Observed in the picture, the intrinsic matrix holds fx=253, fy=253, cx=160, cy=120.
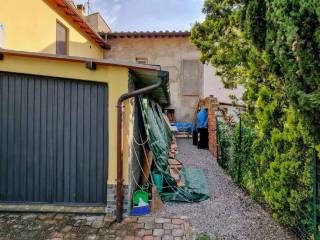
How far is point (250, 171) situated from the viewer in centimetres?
630

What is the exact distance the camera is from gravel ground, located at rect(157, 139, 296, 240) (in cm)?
462

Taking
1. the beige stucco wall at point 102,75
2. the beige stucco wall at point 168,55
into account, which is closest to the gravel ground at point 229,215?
the beige stucco wall at point 102,75

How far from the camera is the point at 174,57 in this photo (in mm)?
17188

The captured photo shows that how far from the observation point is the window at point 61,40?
35.4 ft

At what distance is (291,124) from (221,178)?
4651 mm

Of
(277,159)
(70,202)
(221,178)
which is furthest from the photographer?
(221,178)

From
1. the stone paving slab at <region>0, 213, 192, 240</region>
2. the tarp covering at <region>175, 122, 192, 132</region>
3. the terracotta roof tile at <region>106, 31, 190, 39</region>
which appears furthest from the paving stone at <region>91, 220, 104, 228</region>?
the terracotta roof tile at <region>106, 31, 190, 39</region>

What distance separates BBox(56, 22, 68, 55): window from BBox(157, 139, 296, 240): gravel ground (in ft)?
27.3

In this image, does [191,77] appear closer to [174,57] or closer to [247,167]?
[174,57]

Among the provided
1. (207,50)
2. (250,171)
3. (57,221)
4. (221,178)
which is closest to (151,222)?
(57,221)

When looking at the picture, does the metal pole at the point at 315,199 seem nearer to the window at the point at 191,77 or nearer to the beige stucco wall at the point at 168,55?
the beige stucco wall at the point at 168,55

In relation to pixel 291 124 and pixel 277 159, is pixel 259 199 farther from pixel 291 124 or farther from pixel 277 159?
pixel 291 124

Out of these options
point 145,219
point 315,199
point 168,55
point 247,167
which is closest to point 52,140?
point 145,219

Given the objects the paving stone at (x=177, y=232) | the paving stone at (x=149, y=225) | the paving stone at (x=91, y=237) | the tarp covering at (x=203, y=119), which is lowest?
the paving stone at (x=91, y=237)
